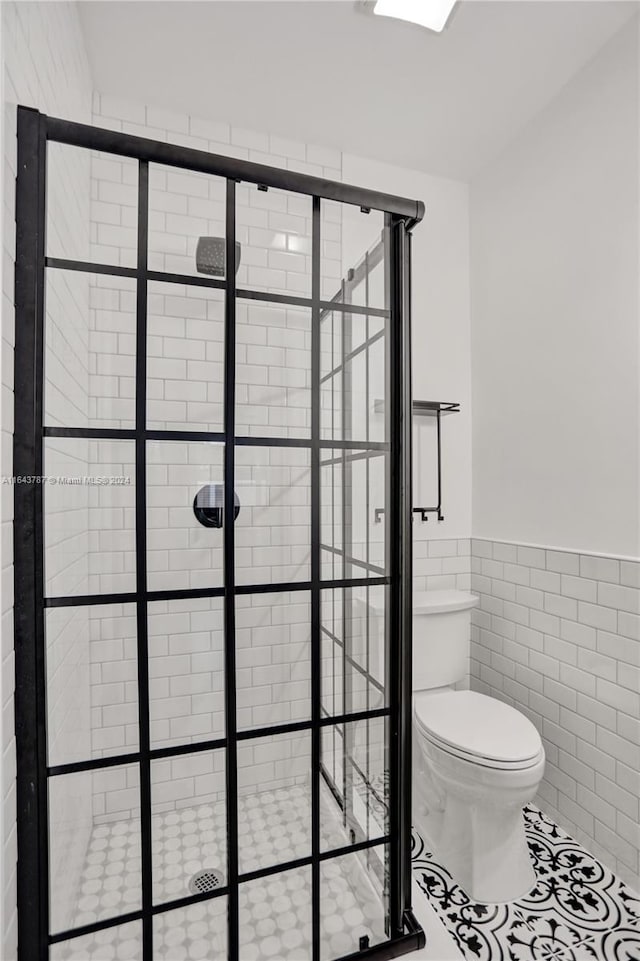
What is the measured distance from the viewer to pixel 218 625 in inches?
44.5

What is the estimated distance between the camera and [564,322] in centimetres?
186

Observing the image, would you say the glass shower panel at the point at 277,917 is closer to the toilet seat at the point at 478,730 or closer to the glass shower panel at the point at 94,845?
the glass shower panel at the point at 94,845

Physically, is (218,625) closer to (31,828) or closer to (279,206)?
(31,828)

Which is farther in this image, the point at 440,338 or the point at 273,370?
the point at 440,338

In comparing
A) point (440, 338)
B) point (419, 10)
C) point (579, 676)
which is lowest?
point (579, 676)

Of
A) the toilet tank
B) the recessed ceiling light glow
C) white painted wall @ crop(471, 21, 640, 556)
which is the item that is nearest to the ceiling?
the recessed ceiling light glow

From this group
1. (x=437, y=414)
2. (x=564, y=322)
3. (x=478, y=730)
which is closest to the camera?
(x=478, y=730)

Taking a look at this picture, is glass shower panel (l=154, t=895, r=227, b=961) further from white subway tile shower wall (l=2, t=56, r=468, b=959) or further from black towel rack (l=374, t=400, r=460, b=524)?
black towel rack (l=374, t=400, r=460, b=524)

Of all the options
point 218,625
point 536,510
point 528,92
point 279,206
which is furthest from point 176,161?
point 536,510

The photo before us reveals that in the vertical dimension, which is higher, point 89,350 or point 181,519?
point 89,350

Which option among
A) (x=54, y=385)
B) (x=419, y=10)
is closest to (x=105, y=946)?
(x=54, y=385)

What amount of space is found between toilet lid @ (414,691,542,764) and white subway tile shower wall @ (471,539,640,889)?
254 millimetres

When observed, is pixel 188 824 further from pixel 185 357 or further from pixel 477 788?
pixel 185 357

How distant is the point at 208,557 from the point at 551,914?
148 cm
